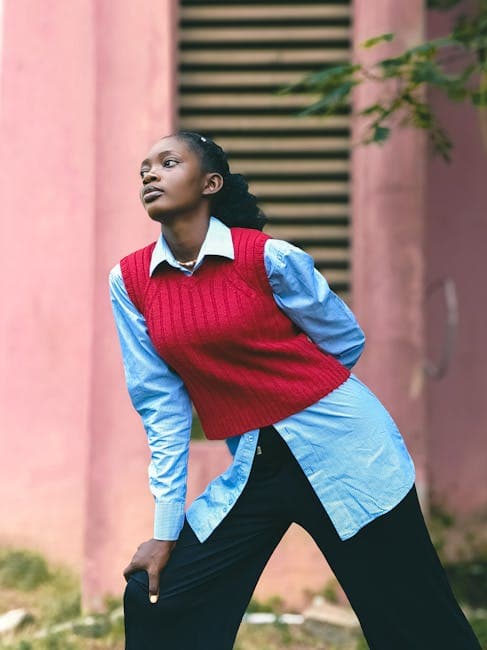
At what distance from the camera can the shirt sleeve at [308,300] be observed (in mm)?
3164

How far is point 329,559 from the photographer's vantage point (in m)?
3.27

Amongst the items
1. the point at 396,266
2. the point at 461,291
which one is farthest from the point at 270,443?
the point at 461,291

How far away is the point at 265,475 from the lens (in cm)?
325

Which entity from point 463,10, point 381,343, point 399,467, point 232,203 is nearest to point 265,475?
point 399,467

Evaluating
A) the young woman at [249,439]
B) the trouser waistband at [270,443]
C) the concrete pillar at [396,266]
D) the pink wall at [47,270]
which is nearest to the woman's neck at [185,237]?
the young woman at [249,439]

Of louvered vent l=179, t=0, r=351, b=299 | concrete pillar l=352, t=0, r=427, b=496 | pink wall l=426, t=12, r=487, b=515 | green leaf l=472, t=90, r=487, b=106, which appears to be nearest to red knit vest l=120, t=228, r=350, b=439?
A: green leaf l=472, t=90, r=487, b=106

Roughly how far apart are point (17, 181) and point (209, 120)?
43.5 inches

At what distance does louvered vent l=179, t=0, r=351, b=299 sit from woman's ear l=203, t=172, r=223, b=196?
247 centimetres

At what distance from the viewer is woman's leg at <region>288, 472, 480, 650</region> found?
3.21 metres

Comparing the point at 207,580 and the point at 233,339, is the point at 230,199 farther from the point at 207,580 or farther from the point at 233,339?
the point at 207,580

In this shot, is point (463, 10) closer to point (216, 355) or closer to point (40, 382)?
point (40, 382)

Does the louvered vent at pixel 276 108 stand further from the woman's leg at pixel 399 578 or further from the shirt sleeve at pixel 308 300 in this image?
the woman's leg at pixel 399 578

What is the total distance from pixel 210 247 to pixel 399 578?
100 centimetres

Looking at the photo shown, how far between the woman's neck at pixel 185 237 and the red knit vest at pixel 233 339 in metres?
0.05
